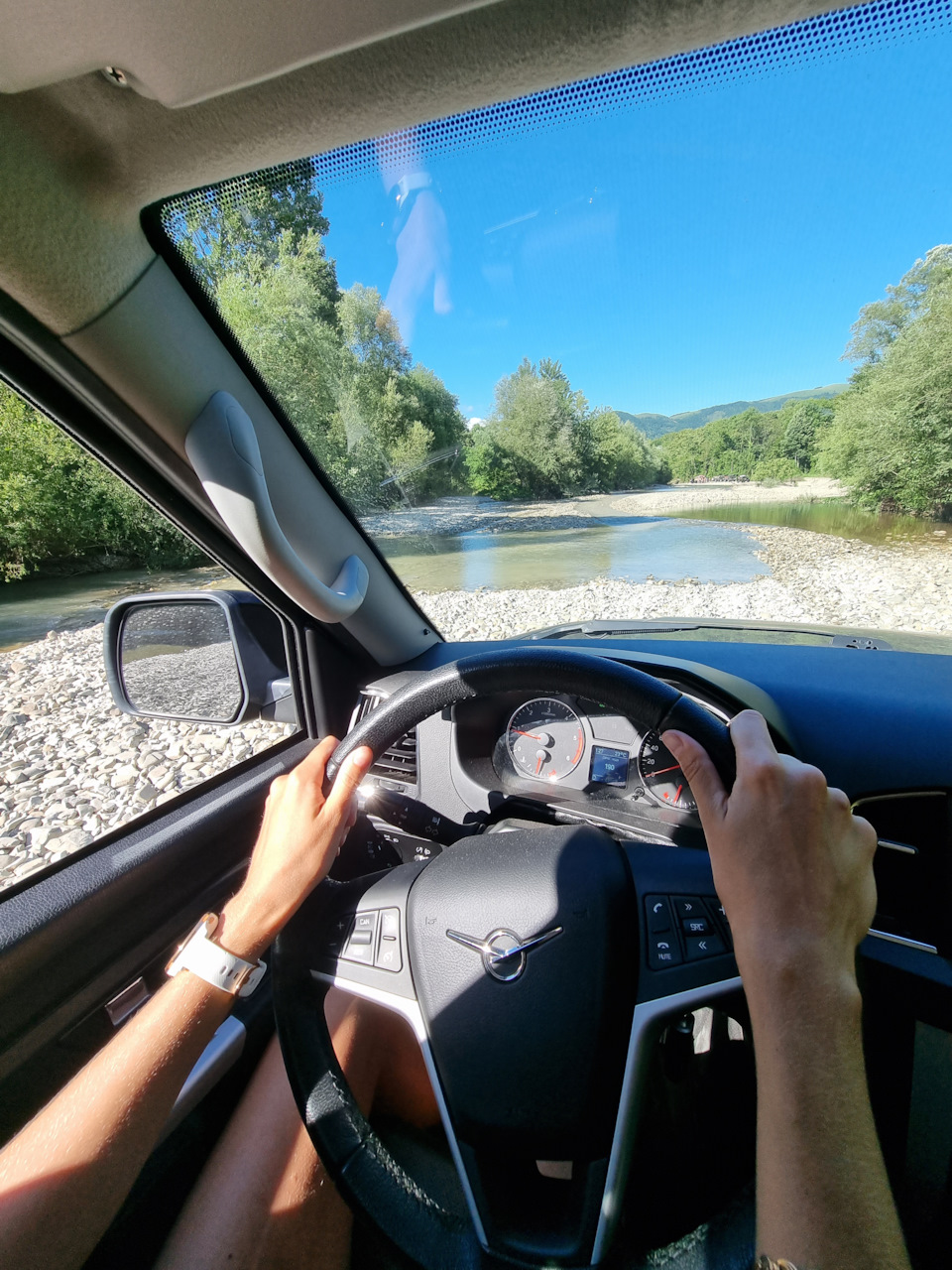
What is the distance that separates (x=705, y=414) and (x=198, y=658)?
2.04m

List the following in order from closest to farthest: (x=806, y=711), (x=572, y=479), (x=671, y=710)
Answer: (x=671, y=710) → (x=806, y=711) → (x=572, y=479)

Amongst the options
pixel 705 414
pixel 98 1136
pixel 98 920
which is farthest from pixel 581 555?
pixel 98 1136

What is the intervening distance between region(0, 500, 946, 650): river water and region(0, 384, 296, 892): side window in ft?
0.05

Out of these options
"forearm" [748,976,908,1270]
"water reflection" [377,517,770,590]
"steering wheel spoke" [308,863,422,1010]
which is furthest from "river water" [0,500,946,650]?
"forearm" [748,976,908,1270]

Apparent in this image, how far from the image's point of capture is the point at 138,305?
49.1 inches

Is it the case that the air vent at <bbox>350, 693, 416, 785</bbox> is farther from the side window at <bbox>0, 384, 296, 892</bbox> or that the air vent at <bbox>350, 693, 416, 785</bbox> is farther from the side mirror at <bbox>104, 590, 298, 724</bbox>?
the side window at <bbox>0, 384, 296, 892</bbox>

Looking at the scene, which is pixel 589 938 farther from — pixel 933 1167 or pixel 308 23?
pixel 308 23

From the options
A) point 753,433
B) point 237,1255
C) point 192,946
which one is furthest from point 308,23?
point 237,1255

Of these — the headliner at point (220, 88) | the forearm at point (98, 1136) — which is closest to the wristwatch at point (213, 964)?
the forearm at point (98, 1136)

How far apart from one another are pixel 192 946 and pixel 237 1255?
0.68 metres

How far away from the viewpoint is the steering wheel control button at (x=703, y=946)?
47.6 inches

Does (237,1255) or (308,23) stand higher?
(308,23)

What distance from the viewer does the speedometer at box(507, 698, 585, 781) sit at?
2.02 m

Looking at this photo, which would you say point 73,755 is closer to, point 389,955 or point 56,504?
point 56,504
